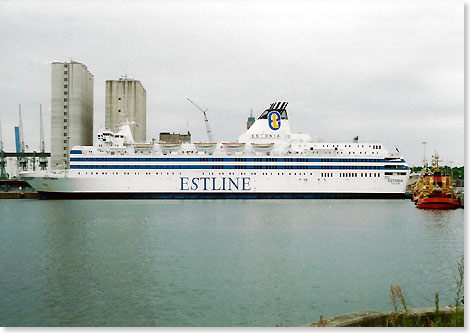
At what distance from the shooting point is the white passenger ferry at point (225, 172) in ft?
116

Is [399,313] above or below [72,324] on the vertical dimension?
above

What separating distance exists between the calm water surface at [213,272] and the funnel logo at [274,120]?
71.1ft

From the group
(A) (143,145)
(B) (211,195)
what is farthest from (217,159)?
(A) (143,145)

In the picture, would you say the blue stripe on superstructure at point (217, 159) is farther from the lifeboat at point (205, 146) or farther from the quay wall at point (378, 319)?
the quay wall at point (378, 319)

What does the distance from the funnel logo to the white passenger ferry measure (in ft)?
6.72

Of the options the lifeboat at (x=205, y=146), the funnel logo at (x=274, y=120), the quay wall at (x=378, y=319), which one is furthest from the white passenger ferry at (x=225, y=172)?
the quay wall at (x=378, y=319)

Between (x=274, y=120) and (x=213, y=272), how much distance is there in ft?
98.6

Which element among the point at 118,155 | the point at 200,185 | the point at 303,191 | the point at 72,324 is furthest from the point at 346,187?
the point at 72,324

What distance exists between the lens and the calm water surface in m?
7.20

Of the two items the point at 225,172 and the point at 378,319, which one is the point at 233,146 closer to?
the point at 225,172

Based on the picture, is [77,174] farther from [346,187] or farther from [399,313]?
[399,313]

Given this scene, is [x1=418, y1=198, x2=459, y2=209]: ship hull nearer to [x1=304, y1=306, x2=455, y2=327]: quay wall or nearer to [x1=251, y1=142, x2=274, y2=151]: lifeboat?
[x1=251, y1=142, x2=274, y2=151]: lifeboat

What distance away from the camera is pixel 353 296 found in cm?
795

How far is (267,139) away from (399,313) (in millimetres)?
33540
